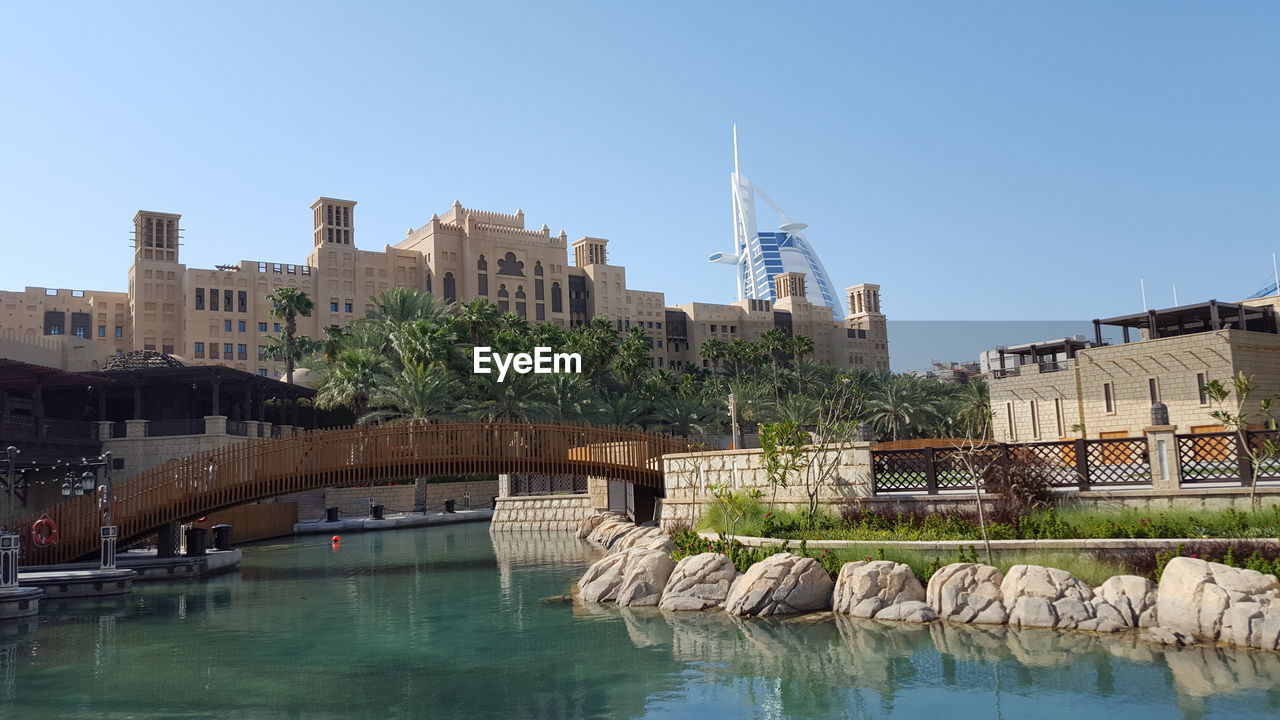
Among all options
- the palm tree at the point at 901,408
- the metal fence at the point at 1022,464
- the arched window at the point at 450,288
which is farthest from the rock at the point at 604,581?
the arched window at the point at 450,288

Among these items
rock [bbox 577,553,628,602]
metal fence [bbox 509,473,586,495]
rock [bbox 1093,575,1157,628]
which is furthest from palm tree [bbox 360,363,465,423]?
rock [bbox 1093,575,1157,628]

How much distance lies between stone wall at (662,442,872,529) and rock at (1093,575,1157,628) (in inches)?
242

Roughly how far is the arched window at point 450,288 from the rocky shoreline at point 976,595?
294 ft

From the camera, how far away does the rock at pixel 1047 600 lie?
47.9 ft

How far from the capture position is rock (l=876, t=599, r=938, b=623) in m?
15.8

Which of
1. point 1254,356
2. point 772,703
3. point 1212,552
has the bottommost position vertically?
point 772,703

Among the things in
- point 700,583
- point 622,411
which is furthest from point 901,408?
point 700,583

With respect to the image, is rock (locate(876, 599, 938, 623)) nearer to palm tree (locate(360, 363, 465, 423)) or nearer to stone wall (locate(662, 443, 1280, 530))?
stone wall (locate(662, 443, 1280, 530))

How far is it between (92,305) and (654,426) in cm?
5953

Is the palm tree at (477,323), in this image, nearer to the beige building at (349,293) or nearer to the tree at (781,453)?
the beige building at (349,293)

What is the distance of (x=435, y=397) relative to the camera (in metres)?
50.6

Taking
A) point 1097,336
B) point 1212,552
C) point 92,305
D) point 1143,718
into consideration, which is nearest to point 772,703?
point 1143,718

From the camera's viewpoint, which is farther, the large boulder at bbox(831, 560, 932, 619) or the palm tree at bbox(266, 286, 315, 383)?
the palm tree at bbox(266, 286, 315, 383)

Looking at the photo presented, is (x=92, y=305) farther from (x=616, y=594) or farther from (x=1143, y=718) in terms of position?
(x=1143, y=718)
